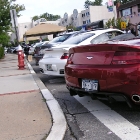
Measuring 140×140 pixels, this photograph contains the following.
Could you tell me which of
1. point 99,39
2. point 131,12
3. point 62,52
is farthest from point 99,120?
point 131,12

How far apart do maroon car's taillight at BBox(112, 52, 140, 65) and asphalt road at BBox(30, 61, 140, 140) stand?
72cm

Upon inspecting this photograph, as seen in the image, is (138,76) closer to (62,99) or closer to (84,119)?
(84,119)

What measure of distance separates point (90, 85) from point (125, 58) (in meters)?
0.78

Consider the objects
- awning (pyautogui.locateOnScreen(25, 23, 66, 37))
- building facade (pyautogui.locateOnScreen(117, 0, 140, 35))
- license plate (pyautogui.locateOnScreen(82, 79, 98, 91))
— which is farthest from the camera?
building facade (pyautogui.locateOnScreen(117, 0, 140, 35))

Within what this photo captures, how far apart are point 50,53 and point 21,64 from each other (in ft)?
16.6

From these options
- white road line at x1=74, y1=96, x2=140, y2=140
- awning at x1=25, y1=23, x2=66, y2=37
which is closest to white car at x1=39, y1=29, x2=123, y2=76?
white road line at x1=74, y1=96, x2=140, y2=140

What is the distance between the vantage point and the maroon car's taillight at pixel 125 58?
421 cm

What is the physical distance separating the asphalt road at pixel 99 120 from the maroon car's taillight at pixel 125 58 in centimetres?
72

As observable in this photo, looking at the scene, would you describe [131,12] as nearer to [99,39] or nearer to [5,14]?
[5,14]

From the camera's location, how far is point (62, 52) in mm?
7957

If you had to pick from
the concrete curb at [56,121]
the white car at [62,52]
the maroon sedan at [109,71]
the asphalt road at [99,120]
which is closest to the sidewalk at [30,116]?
the concrete curb at [56,121]

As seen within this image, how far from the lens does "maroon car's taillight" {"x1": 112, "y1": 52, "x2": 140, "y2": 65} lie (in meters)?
4.21

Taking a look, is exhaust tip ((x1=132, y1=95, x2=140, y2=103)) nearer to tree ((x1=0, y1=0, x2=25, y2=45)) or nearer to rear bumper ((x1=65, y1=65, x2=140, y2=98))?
rear bumper ((x1=65, y1=65, x2=140, y2=98))

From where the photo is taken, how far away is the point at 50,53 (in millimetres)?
8398
